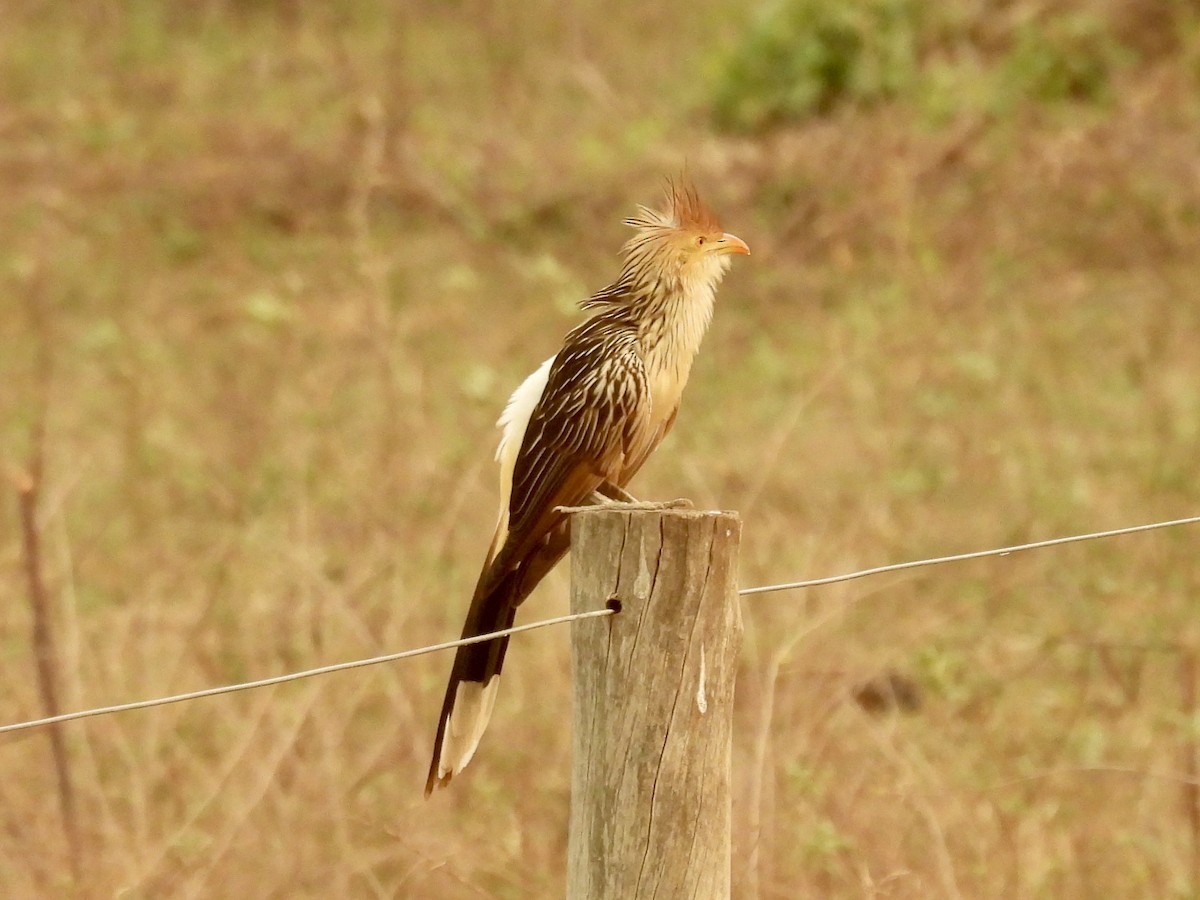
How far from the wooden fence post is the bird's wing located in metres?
0.91

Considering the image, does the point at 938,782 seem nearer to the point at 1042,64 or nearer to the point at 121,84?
the point at 1042,64

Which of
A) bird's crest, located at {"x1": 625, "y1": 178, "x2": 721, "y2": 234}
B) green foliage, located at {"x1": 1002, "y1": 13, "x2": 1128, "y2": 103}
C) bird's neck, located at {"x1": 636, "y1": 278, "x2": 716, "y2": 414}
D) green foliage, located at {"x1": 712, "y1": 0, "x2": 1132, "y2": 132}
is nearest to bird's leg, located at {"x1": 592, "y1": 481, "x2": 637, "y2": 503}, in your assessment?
bird's neck, located at {"x1": 636, "y1": 278, "x2": 716, "y2": 414}

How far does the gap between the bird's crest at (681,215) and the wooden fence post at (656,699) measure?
4.78 feet

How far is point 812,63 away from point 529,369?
3906 mm

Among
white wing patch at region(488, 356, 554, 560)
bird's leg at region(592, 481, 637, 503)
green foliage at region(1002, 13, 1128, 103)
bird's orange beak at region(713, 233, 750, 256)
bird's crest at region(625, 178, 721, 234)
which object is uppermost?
green foliage at region(1002, 13, 1128, 103)

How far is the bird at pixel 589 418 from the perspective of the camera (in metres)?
3.47

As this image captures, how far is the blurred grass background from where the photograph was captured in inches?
184

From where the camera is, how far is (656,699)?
2693mm

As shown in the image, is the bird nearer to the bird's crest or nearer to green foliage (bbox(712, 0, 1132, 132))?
the bird's crest

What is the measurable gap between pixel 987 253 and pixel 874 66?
1397 millimetres

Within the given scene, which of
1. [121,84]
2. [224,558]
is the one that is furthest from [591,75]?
[224,558]

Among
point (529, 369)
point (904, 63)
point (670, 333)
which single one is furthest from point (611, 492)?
point (904, 63)

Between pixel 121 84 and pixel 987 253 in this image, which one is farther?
pixel 121 84

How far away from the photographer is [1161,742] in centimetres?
547
